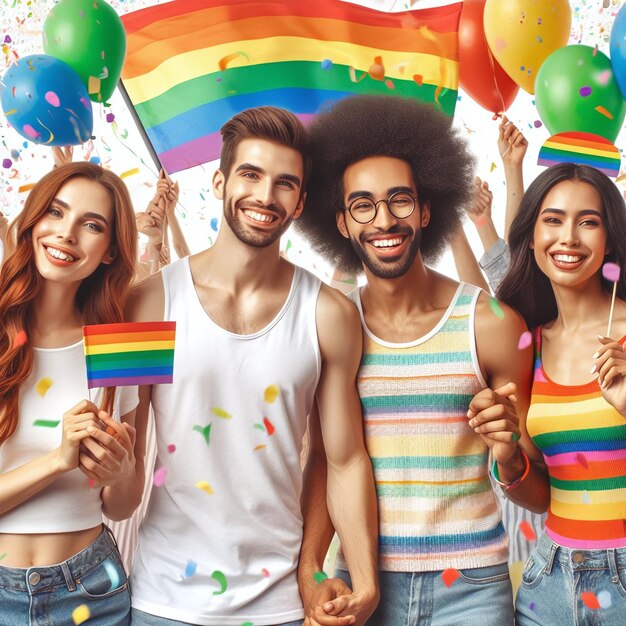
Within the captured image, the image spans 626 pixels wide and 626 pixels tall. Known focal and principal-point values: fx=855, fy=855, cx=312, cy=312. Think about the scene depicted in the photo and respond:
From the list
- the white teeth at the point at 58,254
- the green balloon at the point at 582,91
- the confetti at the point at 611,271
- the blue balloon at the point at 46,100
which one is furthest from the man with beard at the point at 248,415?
the green balloon at the point at 582,91

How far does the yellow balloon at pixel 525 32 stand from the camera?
2.81 meters

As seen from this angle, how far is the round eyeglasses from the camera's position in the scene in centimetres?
220

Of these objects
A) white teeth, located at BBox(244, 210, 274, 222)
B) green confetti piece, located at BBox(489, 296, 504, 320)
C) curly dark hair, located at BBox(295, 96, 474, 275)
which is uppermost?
curly dark hair, located at BBox(295, 96, 474, 275)

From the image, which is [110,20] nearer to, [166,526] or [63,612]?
[166,526]

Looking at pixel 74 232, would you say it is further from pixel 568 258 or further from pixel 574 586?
pixel 574 586

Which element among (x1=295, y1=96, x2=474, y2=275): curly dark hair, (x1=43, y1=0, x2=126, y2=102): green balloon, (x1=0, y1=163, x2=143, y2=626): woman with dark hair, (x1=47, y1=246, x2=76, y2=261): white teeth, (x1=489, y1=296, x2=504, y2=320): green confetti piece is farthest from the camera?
(x1=43, y1=0, x2=126, y2=102): green balloon

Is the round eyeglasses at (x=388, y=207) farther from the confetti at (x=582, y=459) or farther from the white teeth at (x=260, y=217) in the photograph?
the confetti at (x=582, y=459)

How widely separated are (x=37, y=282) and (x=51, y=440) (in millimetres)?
377

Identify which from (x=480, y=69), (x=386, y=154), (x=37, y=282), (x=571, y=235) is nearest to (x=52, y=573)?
(x=37, y=282)

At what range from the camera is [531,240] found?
222 cm

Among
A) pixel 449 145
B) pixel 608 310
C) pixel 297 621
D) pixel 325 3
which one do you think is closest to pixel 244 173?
pixel 449 145

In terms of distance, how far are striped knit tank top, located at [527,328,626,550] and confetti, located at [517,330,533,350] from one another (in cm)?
13

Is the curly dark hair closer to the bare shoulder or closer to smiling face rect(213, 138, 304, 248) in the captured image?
smiling face rect(213, 138, 304, 248)

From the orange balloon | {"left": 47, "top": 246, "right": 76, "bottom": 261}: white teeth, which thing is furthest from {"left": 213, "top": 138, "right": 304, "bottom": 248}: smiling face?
the orange balloon
